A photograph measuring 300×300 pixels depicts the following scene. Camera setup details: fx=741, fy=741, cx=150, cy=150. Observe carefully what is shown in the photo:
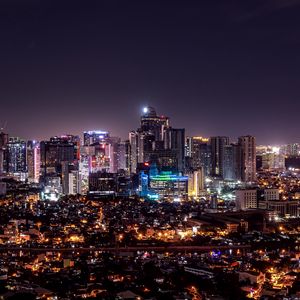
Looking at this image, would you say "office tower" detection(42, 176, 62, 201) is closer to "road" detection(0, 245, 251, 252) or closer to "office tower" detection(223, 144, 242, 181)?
"office tower" detection(223, 144, 242, 181)

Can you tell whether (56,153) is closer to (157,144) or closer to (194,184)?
(157,144)

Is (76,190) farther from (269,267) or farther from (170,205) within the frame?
(269,267)

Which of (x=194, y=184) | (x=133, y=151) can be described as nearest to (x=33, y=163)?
(x=133, y=151)

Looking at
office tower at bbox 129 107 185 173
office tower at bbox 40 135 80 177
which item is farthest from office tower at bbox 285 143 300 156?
office tower at bbox 40 135 80 177

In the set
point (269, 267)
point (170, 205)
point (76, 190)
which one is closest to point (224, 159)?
point (76, 190)

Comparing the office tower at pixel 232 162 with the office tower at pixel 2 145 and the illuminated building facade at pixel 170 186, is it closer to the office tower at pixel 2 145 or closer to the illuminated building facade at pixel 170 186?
the illuminated building facade at pixel 170 186
